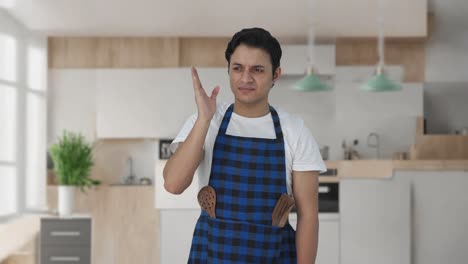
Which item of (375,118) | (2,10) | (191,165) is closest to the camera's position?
(191,165)

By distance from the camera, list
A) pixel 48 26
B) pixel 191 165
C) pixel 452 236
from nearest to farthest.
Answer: pixel 191 165, pixel 452 236, pixel 48 26

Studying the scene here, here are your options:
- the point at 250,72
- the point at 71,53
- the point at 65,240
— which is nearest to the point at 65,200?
the point at 65,240

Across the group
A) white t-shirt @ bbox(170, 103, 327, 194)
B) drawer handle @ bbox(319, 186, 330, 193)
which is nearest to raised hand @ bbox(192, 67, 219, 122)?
white t-shirt @ bbox(170, 103, 327, 194)

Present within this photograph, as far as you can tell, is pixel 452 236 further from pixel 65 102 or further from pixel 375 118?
pixel 65 102

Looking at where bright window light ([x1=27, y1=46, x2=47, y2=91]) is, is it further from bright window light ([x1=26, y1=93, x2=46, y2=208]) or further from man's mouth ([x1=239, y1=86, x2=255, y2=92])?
man's mouth ([x1=239, y1=86, x2=255, y2=92])

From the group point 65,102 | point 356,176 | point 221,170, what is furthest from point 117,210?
point 221,170

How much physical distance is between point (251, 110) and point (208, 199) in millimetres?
260

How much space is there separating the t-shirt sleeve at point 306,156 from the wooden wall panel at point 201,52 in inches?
250

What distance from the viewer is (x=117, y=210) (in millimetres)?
7520

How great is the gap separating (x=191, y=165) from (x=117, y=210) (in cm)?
587

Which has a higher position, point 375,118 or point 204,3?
point 204,3

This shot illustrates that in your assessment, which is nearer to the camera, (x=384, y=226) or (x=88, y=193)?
(x=384, y=226)

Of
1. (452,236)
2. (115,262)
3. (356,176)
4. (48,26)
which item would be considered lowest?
(115,262)

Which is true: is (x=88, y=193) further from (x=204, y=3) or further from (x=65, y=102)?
(x=204, y=3)
